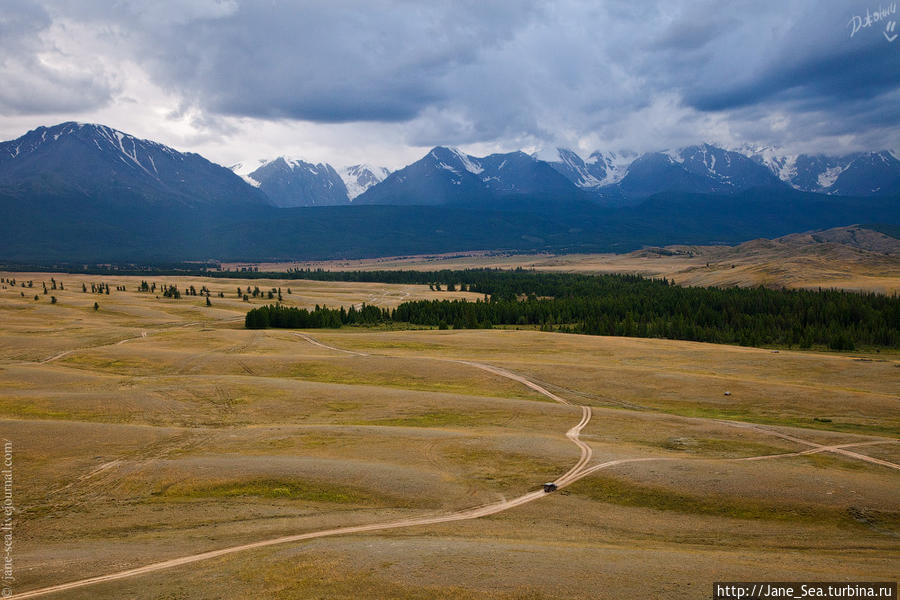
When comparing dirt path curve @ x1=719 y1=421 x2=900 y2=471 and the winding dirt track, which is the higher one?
dirt path curve @ x1=719 y1=421 x2=900 y2=471

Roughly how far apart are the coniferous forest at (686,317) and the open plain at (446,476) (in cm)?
3819

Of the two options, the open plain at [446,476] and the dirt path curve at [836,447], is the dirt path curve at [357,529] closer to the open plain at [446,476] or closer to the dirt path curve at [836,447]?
the open plain at [446,476]

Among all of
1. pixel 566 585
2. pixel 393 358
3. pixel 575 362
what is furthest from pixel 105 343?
pixel 566 585

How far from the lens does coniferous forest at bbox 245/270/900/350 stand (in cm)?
10169

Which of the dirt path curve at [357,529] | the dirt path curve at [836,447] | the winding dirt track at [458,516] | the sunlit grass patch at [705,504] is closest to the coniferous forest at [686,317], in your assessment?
the dirt path curve at [836,447]

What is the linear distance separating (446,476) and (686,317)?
345 feet

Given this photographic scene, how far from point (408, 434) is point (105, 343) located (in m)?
68.7

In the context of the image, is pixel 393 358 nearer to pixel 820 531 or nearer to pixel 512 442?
pixel 512 442

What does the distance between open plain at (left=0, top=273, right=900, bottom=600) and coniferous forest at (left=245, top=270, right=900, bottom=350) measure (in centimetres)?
3819

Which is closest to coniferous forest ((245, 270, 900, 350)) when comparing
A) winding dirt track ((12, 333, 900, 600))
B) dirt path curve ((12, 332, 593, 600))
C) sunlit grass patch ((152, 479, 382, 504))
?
winding dirt track ((12, 333, 900, 600))

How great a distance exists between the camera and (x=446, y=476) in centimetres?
3200

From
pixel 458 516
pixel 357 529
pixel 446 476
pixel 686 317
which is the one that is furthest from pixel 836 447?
pixel 686 317

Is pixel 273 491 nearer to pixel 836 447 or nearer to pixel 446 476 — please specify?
pixel 446 476

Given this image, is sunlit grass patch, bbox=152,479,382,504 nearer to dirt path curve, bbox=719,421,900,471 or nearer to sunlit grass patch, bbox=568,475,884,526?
sunlit grass patch, bbox=568,475,884,526
